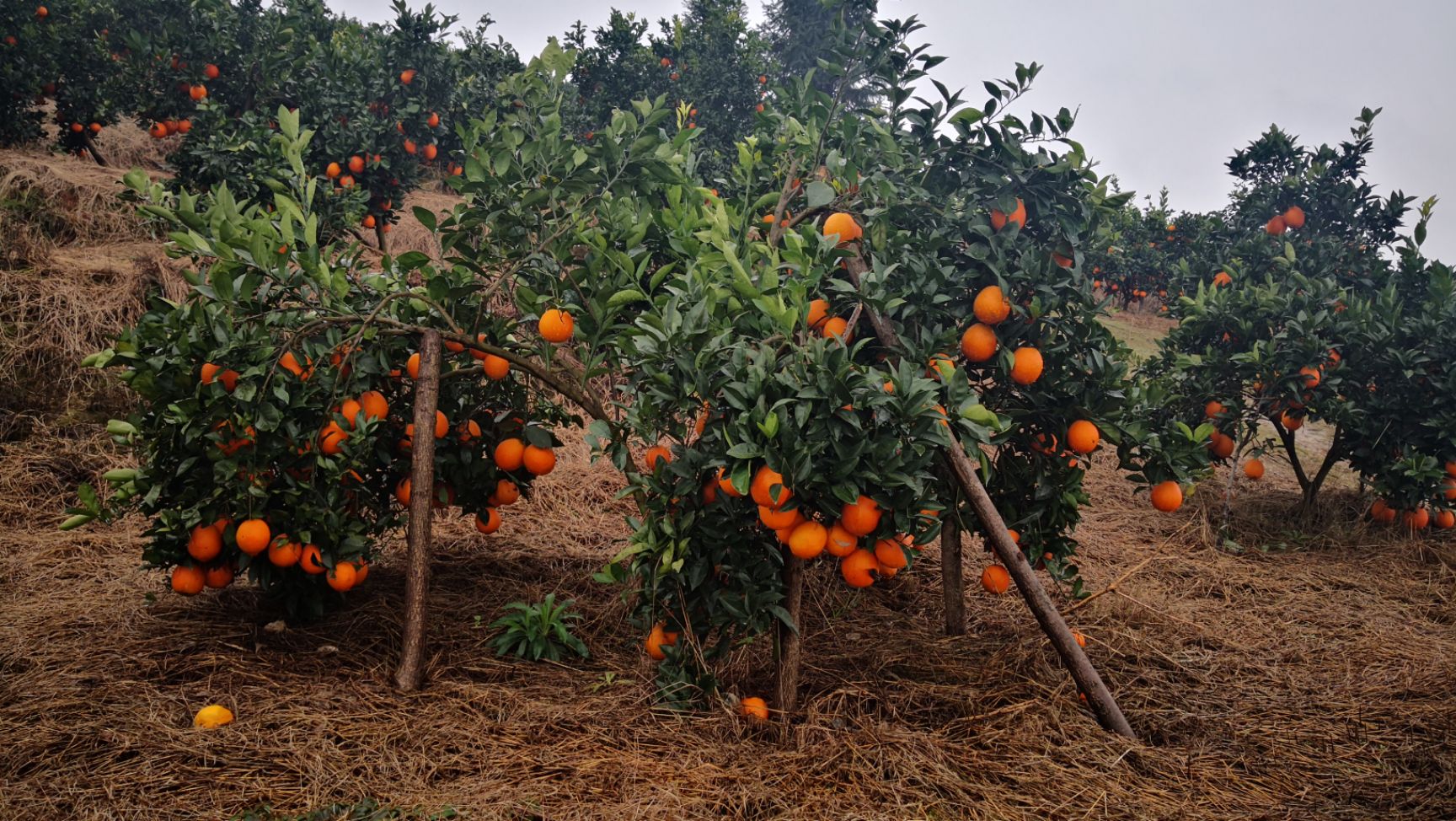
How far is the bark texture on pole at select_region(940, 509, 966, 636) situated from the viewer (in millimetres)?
3762

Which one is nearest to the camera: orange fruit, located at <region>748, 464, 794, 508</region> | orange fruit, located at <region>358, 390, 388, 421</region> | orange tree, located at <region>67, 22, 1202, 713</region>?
orange fruit, located at <region>748, 464, 794, 508</region>

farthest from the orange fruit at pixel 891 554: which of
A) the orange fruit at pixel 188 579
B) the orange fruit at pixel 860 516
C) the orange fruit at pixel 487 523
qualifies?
the orange fruit at pixel 188 579

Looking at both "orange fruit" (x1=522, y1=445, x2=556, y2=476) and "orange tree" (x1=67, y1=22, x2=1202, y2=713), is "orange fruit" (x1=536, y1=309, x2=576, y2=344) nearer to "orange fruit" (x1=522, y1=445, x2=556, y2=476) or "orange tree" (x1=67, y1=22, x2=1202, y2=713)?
"orange tree" (x1=67, y1=22, x2=1202, y2=713)

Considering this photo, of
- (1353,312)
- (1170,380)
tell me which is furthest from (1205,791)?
(1353,312)

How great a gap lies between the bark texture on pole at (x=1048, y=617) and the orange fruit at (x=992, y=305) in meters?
0.53

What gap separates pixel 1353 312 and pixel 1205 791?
15.5 feet

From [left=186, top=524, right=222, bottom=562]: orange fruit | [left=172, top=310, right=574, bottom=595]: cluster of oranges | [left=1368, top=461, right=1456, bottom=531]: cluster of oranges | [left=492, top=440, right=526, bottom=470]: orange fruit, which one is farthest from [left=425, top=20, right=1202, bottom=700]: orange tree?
[left=1368, top=461, right=1456, bottom=531]: cluster of oranges

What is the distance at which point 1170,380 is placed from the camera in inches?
249

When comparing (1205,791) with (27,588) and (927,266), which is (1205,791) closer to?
(927,266)

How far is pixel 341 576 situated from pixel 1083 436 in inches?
110

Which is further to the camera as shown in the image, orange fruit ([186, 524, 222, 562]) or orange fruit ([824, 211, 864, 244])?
orange fruit ([824, 211, 864, 244])

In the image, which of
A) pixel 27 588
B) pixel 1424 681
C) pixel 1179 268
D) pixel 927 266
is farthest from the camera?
pixel 1179 268

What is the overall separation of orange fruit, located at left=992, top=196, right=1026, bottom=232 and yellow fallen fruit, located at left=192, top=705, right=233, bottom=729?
312cm

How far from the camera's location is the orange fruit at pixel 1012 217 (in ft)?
10.2
